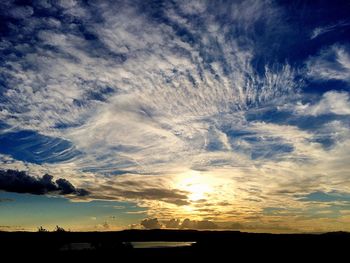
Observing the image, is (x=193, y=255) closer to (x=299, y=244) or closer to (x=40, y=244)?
(x=299, y=244)

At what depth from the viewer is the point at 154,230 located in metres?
14.7

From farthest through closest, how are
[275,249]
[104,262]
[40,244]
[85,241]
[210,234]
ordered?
[210,234] → [85,241] → [40,244] → [275,249] → [104,262]

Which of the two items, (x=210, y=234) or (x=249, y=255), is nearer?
(x=249, y=255)

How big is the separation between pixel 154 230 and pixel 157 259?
4940mm

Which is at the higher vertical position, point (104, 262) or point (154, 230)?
point (154, 230)

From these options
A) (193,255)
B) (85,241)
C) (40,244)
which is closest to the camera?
(193,255)

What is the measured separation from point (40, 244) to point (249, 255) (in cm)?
752

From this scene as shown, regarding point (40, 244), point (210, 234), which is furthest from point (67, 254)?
point (210, 234)

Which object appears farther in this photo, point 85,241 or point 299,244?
point 85,241

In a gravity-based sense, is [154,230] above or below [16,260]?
above

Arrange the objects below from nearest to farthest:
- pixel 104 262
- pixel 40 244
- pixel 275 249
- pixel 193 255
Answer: pixel 104 262, pixel 193 255, pixel 275 249, pixel 40 244

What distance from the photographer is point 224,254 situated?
10.4m

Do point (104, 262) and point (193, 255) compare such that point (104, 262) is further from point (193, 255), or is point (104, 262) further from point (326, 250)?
point (326, 250)

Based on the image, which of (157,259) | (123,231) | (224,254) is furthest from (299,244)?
(123,231)
